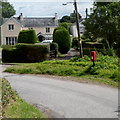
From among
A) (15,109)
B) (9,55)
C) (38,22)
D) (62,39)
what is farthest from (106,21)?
(38,22)

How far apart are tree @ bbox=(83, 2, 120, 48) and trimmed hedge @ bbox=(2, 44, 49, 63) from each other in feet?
32.1

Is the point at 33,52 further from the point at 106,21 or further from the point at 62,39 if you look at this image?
the point at 62,39

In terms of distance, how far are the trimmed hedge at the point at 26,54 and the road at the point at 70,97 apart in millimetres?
11162

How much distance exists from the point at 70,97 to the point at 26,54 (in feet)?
53.9

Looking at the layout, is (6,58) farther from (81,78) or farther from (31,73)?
(81,78)

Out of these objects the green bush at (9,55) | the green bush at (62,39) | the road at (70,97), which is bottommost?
the road at (70,97)

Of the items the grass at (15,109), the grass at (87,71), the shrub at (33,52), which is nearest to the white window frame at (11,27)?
the shrub at (33,52)

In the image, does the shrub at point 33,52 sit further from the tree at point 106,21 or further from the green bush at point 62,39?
the green bush at point 62,39

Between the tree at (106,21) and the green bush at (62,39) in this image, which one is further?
the green bush at (62,39)

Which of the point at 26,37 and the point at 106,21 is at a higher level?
the point at 106,21

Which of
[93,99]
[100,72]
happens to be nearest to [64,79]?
[100,72]

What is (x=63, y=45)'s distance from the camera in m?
37.0

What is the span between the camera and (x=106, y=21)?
3291 centimetres

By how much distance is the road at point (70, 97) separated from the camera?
8.10 m
